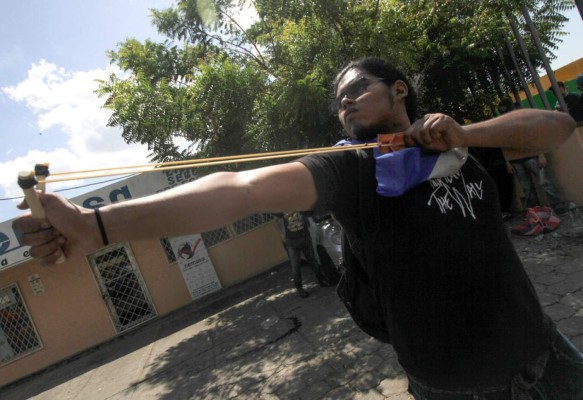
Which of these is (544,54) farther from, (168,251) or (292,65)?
(168,251)

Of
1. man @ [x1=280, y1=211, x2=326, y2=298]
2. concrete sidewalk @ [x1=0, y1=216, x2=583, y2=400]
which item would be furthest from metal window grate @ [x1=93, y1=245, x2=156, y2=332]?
man @ [x1=280, y1=211, x2=326, y2=298]

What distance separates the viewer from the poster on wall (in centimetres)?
997

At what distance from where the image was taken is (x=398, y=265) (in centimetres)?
120

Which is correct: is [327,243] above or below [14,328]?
below

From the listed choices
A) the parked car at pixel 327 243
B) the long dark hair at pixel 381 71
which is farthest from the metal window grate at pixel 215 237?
the long dark hair at pixel 381 71

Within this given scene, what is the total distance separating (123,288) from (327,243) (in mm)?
6489

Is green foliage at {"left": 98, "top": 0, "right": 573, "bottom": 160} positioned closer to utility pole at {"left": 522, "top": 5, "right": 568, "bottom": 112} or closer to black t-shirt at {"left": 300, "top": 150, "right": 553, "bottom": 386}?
utility pole at {"left": 522, "top": 5, "right": 568, "bottom": 112}

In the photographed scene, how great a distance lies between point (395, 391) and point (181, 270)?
785 centimetres

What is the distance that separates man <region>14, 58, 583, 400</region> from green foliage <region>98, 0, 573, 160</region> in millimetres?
4821

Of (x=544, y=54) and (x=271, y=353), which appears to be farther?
(x=544, y=54)

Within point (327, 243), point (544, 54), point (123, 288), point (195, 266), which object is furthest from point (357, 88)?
point (123, 288)

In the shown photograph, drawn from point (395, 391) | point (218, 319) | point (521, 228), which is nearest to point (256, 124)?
point (218, 319)

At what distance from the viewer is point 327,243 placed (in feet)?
18.9

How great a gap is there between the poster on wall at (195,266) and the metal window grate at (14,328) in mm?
3583
